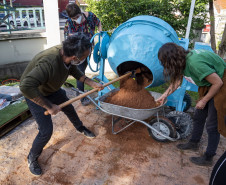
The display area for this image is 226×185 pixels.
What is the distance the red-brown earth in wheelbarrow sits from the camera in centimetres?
278

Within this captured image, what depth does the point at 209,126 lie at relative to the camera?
233 cm

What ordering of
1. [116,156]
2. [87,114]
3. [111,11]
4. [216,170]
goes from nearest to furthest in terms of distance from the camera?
[216,170], [116,156], [87,114], [111,11]

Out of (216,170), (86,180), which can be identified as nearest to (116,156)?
(86,180)

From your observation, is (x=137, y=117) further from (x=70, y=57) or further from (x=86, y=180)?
(x=70, y=57)

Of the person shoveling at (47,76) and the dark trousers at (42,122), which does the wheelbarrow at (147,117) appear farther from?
the person shoveling at (47,76)

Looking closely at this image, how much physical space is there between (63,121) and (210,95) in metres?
2.54

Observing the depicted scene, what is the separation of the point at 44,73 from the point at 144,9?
5027 mm

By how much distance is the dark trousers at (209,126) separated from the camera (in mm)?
2262

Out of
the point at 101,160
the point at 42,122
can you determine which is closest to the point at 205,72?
the point at 101,160

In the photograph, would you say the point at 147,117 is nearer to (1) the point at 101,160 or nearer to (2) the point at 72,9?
(1) the point at 101,160

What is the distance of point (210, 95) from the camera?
6.89ft

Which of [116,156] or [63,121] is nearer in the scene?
[116,156]

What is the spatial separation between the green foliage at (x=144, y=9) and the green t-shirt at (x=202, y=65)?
4.10 meters

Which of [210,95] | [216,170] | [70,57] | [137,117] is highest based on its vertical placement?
[70,57]
